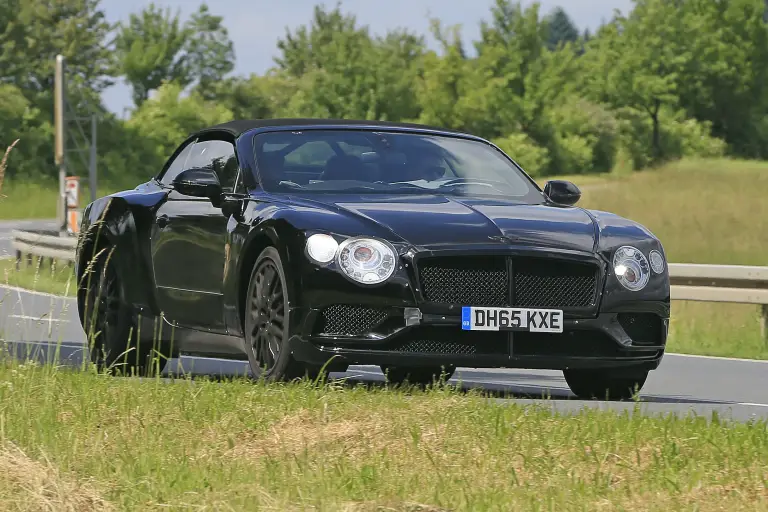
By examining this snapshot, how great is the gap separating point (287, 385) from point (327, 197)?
1142 millimetres

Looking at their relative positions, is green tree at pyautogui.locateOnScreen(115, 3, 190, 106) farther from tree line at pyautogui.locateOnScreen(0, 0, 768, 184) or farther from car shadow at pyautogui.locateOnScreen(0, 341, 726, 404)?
car shadow at pyautogui.locateOnScreen(0, 341, 726, 404)

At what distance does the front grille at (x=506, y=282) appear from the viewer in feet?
27.4

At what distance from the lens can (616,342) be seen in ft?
28.5

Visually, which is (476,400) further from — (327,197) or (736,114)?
(736,114)

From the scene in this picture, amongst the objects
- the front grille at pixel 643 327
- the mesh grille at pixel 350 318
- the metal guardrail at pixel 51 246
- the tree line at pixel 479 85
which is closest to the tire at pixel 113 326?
the mesh grille at pixel 350 318

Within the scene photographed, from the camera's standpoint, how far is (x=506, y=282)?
27.7ft

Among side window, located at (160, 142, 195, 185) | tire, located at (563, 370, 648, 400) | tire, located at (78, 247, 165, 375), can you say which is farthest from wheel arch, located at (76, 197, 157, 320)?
tire, located at (563, 370, 648, 400)

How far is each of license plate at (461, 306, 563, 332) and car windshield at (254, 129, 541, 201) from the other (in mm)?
1155

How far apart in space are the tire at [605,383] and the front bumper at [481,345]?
0.33 meters

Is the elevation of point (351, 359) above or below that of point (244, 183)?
below

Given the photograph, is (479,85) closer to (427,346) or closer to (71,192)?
(71,192)

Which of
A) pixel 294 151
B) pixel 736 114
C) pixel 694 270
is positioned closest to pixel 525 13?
pixel 736 114

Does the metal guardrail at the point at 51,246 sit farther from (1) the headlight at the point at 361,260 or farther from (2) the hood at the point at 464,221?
(1) the headlight at the point at 361,260

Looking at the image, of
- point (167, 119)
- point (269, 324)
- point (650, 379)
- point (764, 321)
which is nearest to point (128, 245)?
point (269, 324)
